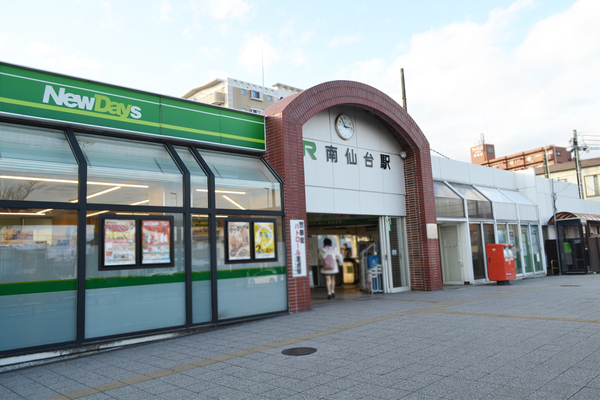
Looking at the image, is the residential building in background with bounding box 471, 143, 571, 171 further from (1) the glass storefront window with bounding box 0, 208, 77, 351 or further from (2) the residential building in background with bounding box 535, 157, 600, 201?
(1) the glass storefront window with bounding box 0, 208, 77, 351

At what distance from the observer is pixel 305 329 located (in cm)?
848

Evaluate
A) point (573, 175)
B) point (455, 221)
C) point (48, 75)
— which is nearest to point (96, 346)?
point (48, 75)

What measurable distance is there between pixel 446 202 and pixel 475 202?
186cm

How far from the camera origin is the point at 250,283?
985 centimetres

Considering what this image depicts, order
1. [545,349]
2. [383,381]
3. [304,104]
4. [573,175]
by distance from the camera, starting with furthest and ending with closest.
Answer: [573,175] → [304,104] → [545,349] → [383,381]

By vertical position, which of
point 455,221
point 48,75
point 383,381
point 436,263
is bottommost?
point 383,381

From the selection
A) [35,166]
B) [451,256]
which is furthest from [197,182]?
[451,256]

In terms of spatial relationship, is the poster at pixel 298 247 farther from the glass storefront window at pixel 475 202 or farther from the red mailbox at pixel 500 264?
the glass storefront window at pixel 475 202

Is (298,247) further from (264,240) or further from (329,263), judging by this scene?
(329,263)

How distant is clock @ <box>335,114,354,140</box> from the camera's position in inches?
515

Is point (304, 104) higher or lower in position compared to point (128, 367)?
higher

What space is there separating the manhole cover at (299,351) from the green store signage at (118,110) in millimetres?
5226

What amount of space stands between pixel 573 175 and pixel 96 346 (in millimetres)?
40607

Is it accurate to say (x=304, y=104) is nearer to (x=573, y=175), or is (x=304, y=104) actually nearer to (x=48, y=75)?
(x=48, y=75)
